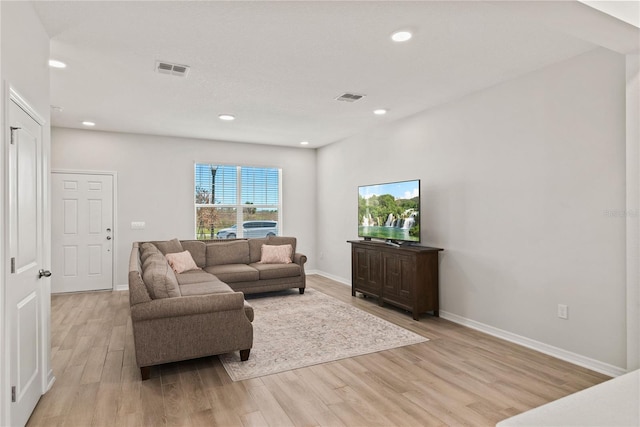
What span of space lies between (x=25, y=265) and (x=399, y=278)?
3639 millimetres

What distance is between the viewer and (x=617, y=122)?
9.55 feet

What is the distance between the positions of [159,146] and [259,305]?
3323mm

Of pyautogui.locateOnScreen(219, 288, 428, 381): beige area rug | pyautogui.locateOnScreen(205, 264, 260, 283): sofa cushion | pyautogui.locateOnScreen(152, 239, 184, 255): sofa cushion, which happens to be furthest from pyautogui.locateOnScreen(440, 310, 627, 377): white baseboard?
pyautogui.locateOnScreen(152, 239, 184, 255): sofa cushion

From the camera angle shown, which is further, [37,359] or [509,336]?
[509,336]

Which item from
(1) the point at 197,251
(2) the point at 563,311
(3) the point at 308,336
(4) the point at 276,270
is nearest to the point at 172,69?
(3) the point at 308,336

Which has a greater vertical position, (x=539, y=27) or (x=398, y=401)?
(x=539, y=27)

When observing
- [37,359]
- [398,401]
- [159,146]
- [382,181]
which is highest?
[159,146]

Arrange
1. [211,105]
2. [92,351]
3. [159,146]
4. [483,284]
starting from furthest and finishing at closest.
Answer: [159,146], [211,105], [483,284], [92,351]

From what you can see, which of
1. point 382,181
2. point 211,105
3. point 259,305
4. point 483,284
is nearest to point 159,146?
point 211,105

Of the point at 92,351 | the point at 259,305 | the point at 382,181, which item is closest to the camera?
the point at 92,351

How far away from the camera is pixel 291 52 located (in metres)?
3.07

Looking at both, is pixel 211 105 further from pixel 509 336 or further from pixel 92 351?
pixel 509 336

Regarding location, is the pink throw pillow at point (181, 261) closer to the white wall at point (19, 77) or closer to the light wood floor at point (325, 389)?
the light wood floor at point (325, 389)

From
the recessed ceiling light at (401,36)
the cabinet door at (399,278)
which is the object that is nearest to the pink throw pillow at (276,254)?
the cabinet door at (399,278)
